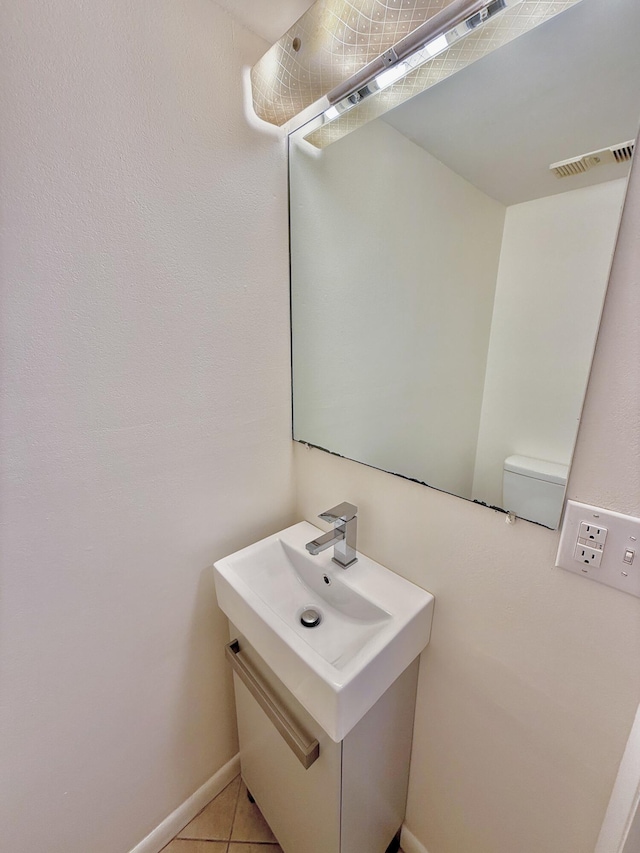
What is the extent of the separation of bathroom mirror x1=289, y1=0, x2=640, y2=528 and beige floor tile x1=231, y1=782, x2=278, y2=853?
4.19 feet

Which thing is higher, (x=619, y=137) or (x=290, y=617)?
(x=619, y=137)

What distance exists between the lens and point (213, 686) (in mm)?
1175

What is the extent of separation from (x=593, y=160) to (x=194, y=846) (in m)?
2.16

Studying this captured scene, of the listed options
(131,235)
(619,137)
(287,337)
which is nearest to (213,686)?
(287,337)

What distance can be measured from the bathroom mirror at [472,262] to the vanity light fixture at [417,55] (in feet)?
0.38

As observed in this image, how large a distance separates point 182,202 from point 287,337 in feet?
1.47

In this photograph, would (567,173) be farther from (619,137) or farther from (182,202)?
(182,202)

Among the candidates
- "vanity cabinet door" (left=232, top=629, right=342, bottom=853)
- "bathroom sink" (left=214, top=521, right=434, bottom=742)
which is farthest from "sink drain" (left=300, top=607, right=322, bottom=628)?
"vanity cabinet door" (left=232, top=629, right=342, bottom=853)

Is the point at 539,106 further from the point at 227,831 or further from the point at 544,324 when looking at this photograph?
the point at 227,831

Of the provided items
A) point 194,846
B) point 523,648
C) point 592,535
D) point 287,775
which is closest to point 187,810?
point 194,846

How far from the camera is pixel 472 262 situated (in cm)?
112

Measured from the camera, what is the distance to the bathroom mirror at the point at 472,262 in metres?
0.72

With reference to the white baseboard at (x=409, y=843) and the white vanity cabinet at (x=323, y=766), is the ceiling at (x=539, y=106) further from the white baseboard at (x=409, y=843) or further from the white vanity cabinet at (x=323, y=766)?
the white baseboard at (x=409, y=843)

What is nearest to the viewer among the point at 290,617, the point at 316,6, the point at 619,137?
the point at 619,137
